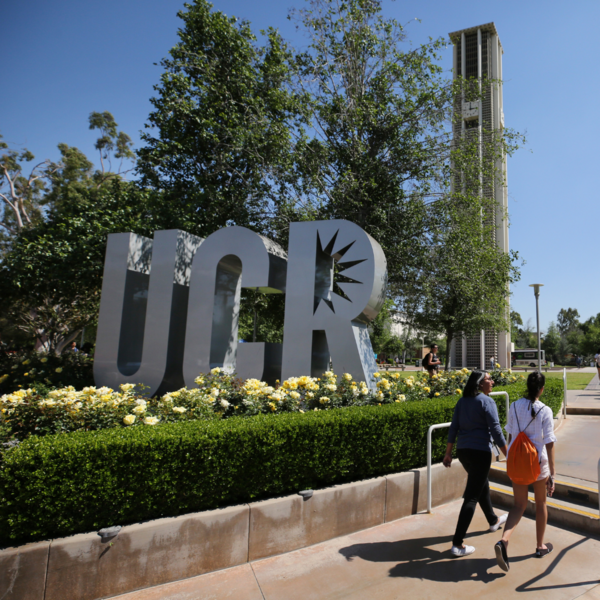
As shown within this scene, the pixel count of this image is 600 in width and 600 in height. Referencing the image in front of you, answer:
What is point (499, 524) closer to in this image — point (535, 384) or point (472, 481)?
point (472, 481)

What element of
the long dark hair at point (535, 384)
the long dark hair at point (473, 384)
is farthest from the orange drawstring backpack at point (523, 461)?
the long dark hair at point (473, 384)

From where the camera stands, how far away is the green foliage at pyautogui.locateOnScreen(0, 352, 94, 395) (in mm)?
10352

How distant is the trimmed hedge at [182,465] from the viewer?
3172 millimetres

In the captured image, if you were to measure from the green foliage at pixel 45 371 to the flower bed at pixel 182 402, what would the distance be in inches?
204

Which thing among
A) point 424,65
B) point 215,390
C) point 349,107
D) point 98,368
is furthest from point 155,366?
point 424,65

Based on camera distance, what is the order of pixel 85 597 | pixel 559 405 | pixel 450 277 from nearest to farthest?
pixel 85 597 < pixel 559 405 < pixel 450 277

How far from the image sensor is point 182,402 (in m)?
5.35

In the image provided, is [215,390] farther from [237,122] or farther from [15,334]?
[15,334]

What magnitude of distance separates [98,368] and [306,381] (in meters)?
5.82

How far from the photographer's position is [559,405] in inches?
428

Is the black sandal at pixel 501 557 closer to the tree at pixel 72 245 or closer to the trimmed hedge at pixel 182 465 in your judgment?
the trimmed hedge at pixel 182 465

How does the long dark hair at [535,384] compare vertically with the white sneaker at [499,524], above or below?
above

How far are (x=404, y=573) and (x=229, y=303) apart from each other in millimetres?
6856

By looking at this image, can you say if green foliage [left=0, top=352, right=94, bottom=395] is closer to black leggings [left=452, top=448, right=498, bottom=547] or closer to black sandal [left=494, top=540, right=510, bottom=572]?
black leggings [left=452, top=448, right=498, bottom=547]
